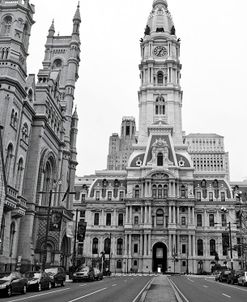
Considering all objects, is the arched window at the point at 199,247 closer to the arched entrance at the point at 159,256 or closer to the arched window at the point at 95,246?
the arched entrance at the point at 159,256

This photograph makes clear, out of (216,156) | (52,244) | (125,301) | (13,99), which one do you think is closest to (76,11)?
(13,99)

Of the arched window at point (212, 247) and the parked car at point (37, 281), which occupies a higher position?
the arched window at point (212, 247)

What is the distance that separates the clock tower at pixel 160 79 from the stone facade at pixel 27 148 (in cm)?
5180

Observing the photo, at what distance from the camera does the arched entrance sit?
87.9m

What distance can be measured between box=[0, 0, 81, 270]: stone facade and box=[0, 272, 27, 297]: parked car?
1204 cm

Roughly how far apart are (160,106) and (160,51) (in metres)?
20.0

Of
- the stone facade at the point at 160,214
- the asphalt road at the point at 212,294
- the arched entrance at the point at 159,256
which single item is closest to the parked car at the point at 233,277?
the asphalt road at the point at 212,294

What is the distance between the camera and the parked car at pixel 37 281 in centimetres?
2578

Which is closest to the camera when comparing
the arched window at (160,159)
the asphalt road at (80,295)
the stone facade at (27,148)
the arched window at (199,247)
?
the asphalt road at (80,295)

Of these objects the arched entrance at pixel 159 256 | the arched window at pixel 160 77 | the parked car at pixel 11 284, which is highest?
the arched window at pixel 160 77

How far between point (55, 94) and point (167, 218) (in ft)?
146

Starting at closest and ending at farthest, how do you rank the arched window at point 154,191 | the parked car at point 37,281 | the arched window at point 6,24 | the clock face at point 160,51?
the parked car at point 37,281, the arched window at point 6,24, the arched window at point 154,191, the clock face at point 160,51

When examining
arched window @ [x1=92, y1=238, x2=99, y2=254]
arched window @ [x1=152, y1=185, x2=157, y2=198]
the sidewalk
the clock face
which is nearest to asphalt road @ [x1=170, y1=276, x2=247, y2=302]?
the sidewalk

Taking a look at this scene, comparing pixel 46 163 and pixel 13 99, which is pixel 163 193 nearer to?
pixel 46 163
